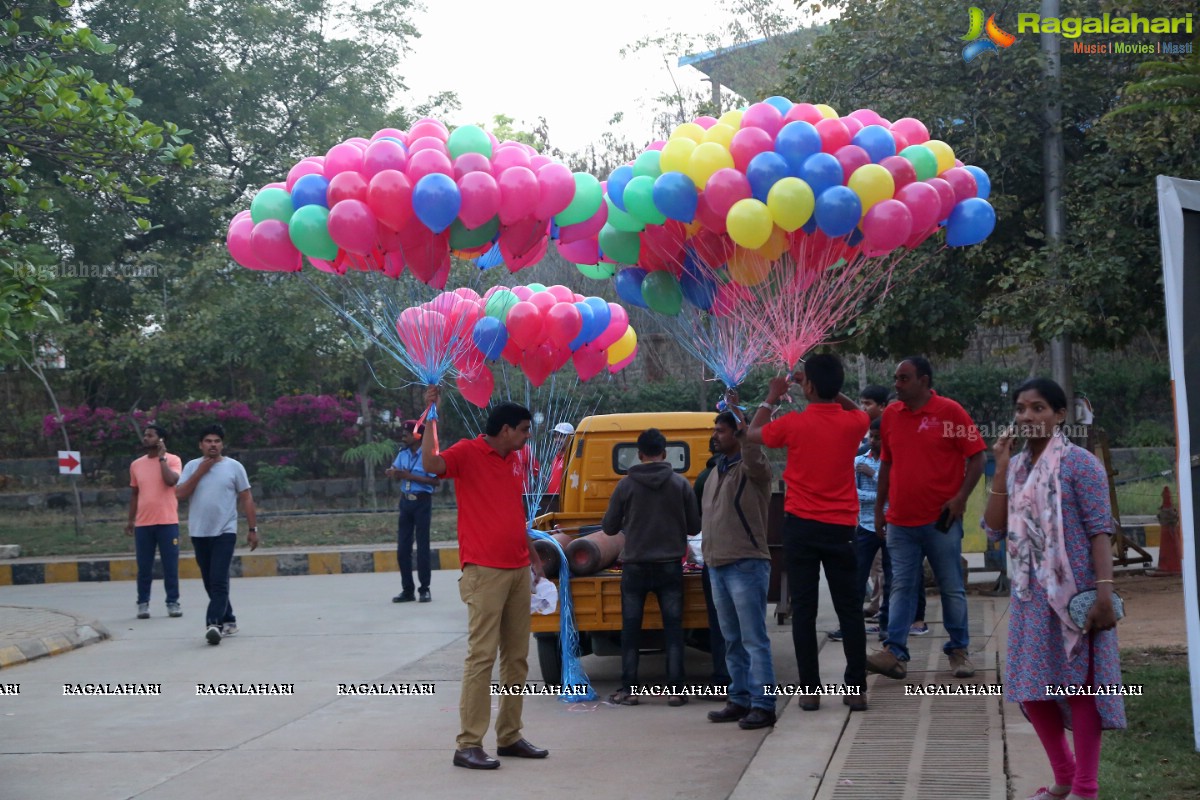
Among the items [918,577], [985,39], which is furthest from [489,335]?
[985,39]

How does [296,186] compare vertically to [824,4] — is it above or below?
below

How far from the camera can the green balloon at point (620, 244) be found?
367 inches

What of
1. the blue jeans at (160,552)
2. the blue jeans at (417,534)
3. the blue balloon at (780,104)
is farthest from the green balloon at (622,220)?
the blue jeans at (160,552)

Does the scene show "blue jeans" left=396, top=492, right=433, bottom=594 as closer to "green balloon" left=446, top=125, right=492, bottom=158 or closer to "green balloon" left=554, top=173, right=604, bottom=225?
"green balloon" left=554, top=173, right=604, bottom=225

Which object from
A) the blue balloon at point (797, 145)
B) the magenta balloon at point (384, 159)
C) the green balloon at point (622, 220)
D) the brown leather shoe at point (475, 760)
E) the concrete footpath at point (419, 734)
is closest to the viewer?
the concrete footpath at point (419, 734)

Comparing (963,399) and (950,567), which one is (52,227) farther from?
(950,567)

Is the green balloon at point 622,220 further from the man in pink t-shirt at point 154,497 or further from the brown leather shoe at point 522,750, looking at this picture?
the man in pink t-shirt at point 154,497

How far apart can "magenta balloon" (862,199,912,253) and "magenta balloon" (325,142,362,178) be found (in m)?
3.46

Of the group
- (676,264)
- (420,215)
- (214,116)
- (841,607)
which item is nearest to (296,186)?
(420,215)

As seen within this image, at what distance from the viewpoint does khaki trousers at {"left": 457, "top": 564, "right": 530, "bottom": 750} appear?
6.04 m

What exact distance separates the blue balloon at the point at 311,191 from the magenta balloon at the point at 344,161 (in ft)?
0.32

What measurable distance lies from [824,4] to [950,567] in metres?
7.80

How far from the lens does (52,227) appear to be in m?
22.1

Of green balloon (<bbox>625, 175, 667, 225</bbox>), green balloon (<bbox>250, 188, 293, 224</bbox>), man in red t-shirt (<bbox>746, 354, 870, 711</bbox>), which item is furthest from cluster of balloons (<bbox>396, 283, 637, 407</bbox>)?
man in red t-shirt (<bbox>746, 354, 870, 711</bbox>)
